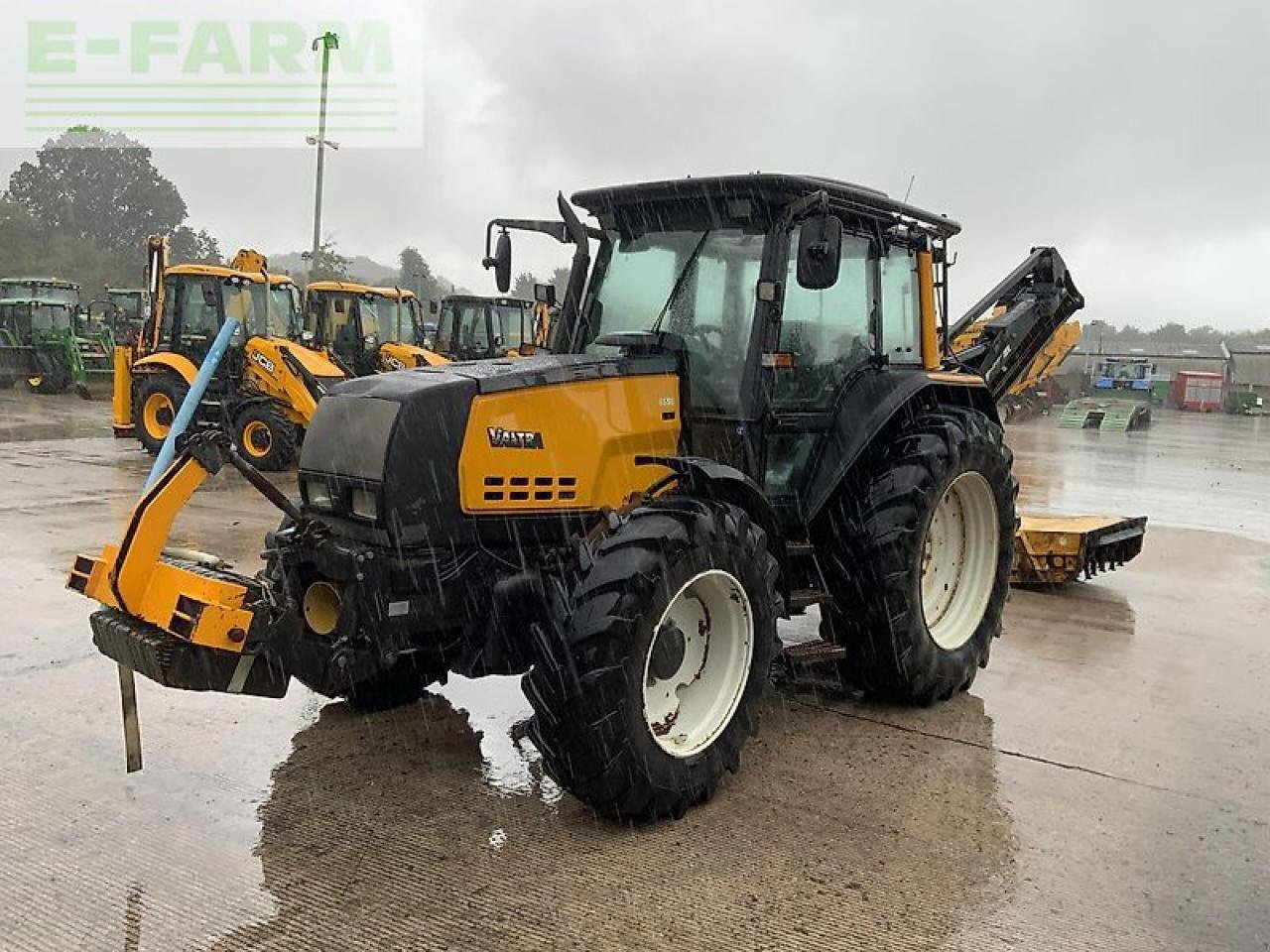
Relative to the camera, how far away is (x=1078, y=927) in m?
3.06

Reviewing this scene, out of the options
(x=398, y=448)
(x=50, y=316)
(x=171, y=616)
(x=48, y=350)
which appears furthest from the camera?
(x=50, y=316)

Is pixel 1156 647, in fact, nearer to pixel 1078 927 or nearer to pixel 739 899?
pixel 1078 927

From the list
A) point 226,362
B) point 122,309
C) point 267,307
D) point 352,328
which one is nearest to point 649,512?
point 226,362

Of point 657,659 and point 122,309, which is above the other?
point 122,309

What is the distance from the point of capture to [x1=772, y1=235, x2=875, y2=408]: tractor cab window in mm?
4566

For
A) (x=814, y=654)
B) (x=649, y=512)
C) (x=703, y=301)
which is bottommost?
(x=814, y=654)

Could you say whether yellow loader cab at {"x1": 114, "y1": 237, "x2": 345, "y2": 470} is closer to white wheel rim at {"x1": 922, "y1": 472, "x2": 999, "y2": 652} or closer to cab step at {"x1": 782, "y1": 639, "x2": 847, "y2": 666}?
white wheel rim at {"x1": 922, "y1": 472, "x2": 999, "y2": 652}

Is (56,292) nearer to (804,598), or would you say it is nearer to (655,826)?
(804,598)

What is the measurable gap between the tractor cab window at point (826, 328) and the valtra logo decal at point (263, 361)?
31.3 feet

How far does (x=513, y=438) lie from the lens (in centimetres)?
378

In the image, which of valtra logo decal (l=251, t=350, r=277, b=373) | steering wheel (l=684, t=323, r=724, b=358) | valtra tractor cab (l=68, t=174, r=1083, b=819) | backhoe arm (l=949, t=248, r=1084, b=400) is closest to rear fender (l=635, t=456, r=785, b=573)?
valtra tractor cab (l=68, t=174, r=1083, b=819)

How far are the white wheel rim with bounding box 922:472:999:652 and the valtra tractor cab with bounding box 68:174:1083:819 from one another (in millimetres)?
15

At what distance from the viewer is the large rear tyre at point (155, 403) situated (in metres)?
13.5

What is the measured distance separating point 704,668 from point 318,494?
5.16 ft
